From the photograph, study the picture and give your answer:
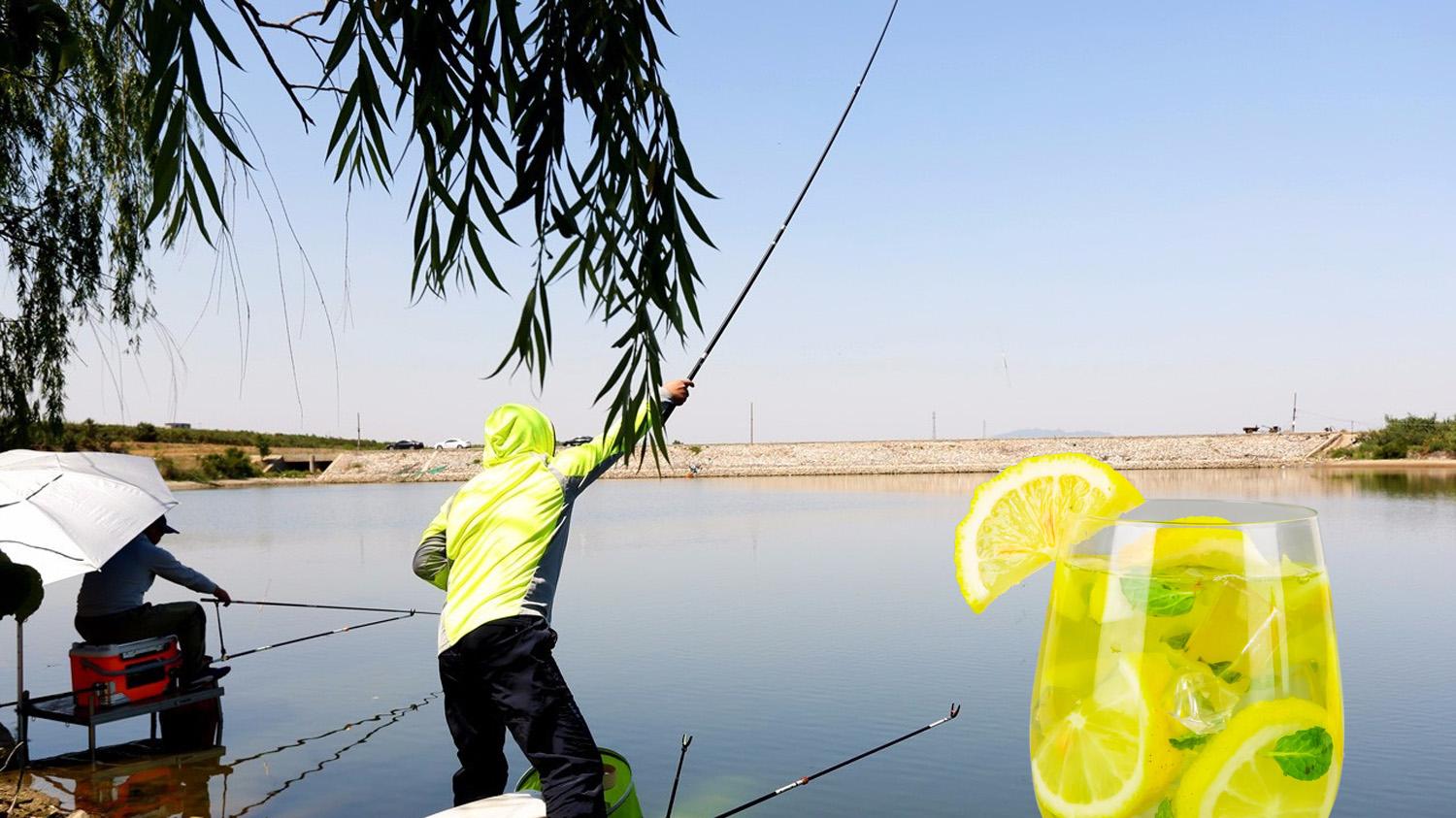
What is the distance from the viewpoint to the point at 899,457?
6162 cm

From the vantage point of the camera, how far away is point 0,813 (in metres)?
A: 5.73

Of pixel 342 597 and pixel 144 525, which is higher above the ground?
pixel 144 525

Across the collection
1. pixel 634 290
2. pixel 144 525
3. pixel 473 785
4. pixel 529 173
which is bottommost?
pixel 473 785

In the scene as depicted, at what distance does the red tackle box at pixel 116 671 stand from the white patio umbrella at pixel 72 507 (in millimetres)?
639

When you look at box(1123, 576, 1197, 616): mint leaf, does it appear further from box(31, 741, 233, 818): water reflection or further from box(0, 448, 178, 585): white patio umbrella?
box(31, 741, 233, 818): water reflection

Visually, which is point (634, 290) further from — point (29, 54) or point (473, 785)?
point (473, 785)

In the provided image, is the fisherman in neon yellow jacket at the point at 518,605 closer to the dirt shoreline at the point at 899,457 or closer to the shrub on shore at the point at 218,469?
the shrub on shore at the point at 218,469

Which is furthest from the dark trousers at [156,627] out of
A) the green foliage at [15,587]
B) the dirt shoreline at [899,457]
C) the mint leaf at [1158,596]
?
the dirt shoreline at [899,457]

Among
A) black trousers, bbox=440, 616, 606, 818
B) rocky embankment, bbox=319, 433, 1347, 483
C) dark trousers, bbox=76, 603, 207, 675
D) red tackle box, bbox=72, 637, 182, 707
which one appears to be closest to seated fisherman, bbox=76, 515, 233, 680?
dark trousers, bbox=76, 603, 207, 675

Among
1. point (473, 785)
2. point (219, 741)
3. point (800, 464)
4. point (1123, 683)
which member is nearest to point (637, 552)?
point (219, 741)

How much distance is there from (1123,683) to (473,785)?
11.3ft

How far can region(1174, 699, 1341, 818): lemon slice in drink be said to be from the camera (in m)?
1.03

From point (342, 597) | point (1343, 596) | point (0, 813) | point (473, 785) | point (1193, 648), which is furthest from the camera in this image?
point (342, 597)

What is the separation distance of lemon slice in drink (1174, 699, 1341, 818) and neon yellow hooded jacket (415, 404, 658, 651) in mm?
2713
